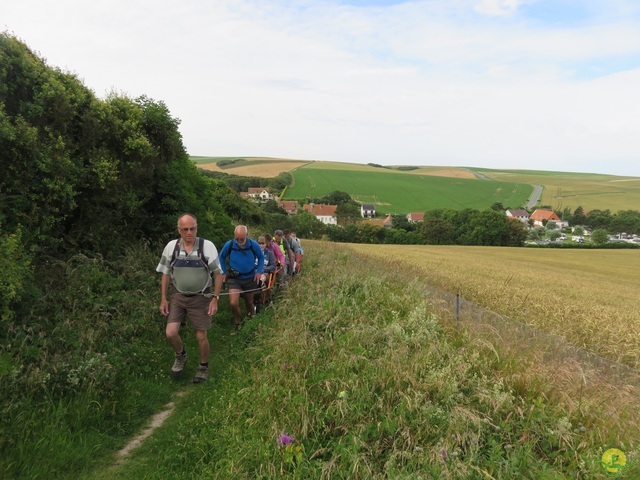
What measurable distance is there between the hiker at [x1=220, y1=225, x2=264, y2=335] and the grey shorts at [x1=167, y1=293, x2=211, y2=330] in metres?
1.48

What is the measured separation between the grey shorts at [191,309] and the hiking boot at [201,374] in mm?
516

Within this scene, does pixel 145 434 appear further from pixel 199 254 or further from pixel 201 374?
pixel 199 254

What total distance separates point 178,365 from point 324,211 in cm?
8198

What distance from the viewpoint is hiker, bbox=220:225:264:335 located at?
6355 millimetres

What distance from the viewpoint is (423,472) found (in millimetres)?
2434

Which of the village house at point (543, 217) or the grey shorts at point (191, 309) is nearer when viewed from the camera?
the grey shorts at point (191, 309)

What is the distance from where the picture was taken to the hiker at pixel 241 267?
20.9 feet

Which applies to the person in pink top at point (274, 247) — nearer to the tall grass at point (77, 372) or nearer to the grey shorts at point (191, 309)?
the tall grass at point (77, 372)

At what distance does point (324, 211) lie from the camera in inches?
3396

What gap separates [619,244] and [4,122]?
3152 inches

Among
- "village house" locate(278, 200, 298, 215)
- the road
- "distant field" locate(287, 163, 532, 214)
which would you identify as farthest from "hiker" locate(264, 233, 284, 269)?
the road

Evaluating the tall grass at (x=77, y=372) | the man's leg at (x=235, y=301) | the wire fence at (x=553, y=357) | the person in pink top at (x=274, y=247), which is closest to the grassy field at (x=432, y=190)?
the person in pink top at (x=274, y=247)

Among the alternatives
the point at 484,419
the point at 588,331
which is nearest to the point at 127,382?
the point at 484,419

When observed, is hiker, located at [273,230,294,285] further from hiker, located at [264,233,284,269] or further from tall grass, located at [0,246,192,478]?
tall grass, located at [0,246,192,478]
